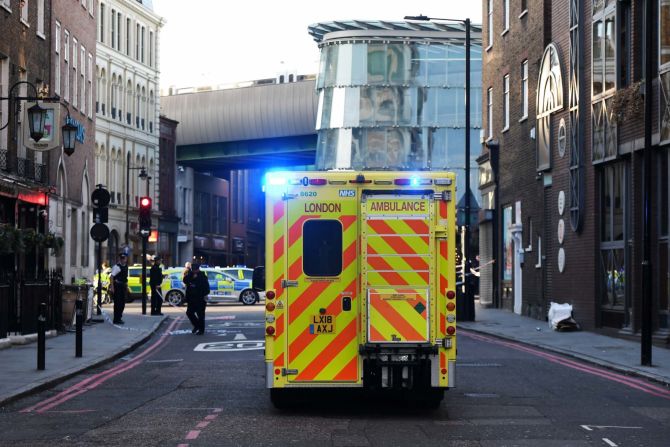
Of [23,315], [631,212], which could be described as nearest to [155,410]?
[23,315]

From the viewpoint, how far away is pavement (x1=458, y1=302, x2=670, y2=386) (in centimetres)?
1975

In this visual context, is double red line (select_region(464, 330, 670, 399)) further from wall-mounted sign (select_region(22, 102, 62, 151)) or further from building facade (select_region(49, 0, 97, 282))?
building facade (select_region(49, 0, 97, 282))

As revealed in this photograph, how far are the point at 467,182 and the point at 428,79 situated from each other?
1295 inches

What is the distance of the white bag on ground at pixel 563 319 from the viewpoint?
30.1 m

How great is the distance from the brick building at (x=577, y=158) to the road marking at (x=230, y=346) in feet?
25.2

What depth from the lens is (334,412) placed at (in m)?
14.3

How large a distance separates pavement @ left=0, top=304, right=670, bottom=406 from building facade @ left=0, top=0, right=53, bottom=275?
334 cm

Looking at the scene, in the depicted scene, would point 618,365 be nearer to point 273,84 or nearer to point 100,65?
point 100,65

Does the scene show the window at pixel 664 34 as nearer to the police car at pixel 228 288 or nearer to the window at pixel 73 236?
the window at pixel 73 236

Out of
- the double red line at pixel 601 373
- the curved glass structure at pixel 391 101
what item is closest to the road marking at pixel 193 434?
the double red line at pixel 601 373

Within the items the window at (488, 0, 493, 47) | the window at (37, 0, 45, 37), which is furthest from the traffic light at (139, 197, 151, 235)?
the window at (488, 0, 493, 47)

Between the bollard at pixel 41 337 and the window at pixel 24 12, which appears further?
the window at pixel 24 12

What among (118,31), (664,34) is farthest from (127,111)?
(664,34)

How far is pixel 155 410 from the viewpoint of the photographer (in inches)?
568
